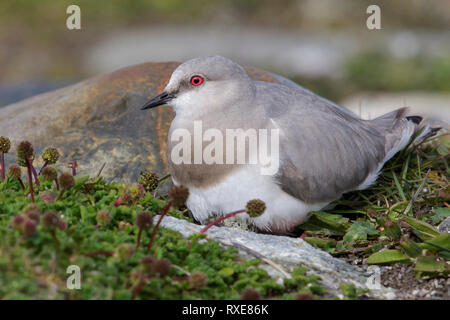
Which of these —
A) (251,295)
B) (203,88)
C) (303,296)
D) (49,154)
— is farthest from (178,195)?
(203,88)

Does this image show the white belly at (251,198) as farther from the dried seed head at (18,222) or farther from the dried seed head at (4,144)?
the dried seed head at (18,222)

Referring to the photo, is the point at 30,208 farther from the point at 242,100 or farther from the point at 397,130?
the point at 397,130

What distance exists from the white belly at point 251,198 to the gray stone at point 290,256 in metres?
0.34

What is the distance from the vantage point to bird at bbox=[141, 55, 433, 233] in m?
4.68

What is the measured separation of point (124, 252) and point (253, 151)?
5.53ft

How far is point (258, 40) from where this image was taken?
47.6 feet

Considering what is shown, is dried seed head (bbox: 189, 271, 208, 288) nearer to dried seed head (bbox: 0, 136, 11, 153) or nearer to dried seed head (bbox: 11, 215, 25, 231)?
dried seed head (bbox: 11, 215, 25, 231)

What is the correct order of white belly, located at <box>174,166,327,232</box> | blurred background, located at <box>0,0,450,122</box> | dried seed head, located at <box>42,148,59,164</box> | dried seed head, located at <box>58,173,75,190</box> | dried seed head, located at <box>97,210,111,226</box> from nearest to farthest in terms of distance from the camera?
dried seed head, located at <box>97,210,111,226</box>
dried seed head, located at <box>58,173,75,190</box>
dried seed head, located at <box>42,148,59,164</box>
white belly, located at <box>174,166,327,232</box>
blurred background, located at <box>0,0,450,122</box>

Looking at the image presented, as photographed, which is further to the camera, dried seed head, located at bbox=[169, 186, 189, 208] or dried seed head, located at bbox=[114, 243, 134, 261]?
dried seed head, located at bbox=[169, 186, 189, 208]

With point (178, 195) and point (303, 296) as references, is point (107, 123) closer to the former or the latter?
point (178, 195)

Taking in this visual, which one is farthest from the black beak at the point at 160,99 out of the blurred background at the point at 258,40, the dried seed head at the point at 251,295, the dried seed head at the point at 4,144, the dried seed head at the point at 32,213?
the blurred background at the point at 258,40

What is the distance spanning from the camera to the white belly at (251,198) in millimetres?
4613

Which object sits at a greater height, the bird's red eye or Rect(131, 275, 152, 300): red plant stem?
the bird's red eye

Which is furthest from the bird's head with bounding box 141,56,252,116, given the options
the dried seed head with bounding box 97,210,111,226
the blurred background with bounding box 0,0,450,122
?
the blurred background with bounding box 0,0,450,122
